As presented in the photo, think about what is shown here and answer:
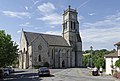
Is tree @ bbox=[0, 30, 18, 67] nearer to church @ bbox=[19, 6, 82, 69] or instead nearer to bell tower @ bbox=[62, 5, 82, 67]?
Result: church @ bbox=[19, 6, 82, 69]

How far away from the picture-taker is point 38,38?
70.9m

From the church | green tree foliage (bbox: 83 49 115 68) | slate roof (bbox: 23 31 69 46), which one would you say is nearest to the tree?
green tree foliage (bbox: 83 49 115 68)

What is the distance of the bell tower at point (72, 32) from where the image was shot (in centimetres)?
8109

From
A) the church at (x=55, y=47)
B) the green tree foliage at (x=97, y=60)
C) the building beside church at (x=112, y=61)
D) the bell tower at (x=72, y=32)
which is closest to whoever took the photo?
the building beside church at (x=112, y=61)

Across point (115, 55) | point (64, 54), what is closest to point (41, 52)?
point (64, 54)

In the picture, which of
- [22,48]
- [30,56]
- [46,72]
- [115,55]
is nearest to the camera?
[46,72]

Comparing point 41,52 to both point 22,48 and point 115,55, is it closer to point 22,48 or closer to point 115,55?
point 22,48

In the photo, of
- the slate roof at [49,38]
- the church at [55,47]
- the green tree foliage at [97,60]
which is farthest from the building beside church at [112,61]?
the slate roof at [49,38]

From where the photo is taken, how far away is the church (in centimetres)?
7100

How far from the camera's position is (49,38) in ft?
262

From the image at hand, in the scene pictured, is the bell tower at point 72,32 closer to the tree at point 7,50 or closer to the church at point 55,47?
the church at point 55,47

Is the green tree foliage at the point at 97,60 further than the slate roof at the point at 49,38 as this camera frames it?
No

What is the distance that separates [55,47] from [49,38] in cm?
463

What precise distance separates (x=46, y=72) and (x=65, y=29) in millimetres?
48618
